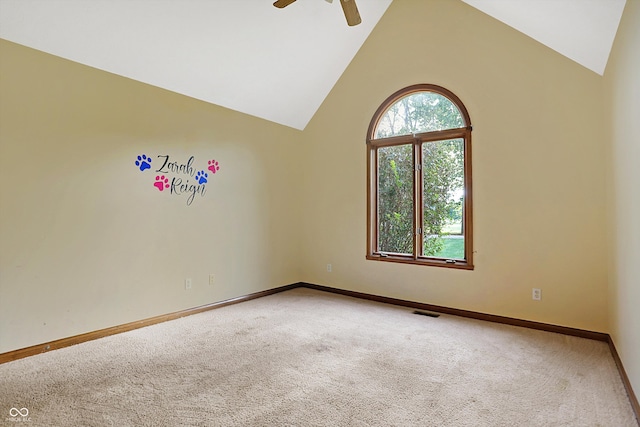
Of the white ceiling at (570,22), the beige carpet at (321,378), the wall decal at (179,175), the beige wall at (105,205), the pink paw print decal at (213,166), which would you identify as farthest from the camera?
the pink paw print decal at (213,166)

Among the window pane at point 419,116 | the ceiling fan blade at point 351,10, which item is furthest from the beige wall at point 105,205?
the ceiling fan blade at point 351,10

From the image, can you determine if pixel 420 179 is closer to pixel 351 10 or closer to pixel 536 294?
pixel 536 294

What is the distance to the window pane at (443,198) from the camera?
3.89 m

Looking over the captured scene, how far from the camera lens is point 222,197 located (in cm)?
411

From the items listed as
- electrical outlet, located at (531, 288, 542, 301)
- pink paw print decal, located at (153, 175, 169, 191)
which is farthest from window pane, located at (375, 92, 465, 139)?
pink paw print decal, located at (153, 175, 169, 191)

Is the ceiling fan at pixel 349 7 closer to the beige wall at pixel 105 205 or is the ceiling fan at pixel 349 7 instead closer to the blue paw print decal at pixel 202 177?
the beige wall at pixel 105 205

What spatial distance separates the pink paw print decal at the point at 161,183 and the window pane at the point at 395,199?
2.54 m

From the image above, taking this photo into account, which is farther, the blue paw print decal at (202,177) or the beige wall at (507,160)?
the blue paw print decal at (202,177)

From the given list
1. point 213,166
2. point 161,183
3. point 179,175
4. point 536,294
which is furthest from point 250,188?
point 536,294

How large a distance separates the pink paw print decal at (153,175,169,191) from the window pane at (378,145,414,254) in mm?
2544

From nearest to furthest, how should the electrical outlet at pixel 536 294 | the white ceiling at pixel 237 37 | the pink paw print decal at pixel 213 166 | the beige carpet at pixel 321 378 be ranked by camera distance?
the beige carpet at pixel 321 378 → the white ceiling at pixel 237 37 → the electrical outlet at pixel 536 294 → the pink paw print decal at pixel 213 166

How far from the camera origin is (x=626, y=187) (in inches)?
87.7

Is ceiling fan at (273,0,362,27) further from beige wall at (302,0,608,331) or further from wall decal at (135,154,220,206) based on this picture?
wall decal at (135,154,220,206)

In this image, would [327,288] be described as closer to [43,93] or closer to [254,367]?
[254,367]
